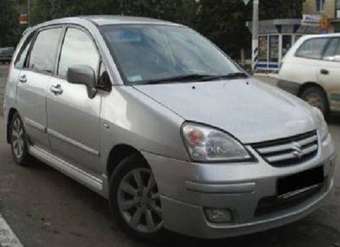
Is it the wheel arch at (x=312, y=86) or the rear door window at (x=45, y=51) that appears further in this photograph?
the wheel arch at (x=312, y=86)

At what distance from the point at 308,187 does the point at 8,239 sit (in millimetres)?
2219

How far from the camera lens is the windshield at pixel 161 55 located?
5227 millimetres

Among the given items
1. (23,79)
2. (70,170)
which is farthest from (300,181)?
(23,79)

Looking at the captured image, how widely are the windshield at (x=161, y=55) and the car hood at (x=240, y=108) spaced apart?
24 cm

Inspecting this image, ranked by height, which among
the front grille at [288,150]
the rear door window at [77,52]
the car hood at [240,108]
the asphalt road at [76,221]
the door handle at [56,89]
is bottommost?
the asphalt road at [76,221]

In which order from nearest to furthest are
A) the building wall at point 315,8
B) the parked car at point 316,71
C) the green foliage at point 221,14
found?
the parked car at point 316,71 → the green foliage at point 221,14 → the building wall at point 315,8

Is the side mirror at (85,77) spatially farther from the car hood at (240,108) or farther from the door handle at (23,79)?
the door handle at (23,79)

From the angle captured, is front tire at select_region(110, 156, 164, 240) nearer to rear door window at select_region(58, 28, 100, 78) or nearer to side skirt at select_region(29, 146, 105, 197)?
side skirt at select_region(29, 146, 105, 197)

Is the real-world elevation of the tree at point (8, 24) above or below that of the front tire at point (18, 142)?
below

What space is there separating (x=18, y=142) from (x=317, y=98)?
5702 millimetres

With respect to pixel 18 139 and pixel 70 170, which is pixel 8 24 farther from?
pixel 70 170

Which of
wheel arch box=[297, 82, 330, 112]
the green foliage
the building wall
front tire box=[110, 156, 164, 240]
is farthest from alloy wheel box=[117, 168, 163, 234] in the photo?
Answer: the building wall

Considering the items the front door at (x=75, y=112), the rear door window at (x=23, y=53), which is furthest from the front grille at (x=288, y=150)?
the rear door window at (x=23, y=53)

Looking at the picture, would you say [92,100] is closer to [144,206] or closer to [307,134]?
[144,206]
